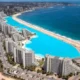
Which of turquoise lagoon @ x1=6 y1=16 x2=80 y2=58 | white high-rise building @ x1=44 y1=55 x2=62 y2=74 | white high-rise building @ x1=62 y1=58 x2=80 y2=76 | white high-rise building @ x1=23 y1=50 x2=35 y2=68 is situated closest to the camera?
white high-rise building @ x1=62 y1=58 x2=80 y2=76

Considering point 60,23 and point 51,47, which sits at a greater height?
point 51,47

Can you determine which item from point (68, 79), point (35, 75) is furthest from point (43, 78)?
point (68, 79)

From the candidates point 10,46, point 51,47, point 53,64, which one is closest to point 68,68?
point 53,64

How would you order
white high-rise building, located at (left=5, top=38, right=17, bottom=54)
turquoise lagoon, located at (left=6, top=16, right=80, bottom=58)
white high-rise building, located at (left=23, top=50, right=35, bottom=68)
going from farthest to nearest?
turquoise lagoon, located at (left=6, top=16, right=80, bottom=58), white high-rise building, located at (left=5, top=38, right=17, bottom=54), white high-rise building, located at (left=23, top=50, right=35, bottom=68)

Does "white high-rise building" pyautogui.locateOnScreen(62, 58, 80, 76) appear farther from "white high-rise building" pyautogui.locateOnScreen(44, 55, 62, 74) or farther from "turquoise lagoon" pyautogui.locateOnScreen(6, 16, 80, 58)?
"turquoise lagoon" pyautogui.locateOnScreen(6, 16, 80, 58)

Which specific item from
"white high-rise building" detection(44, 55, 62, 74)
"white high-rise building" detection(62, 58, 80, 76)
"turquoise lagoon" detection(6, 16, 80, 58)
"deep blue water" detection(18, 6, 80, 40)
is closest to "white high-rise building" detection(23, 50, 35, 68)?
"white high-rise building" detection(44, 55, 62, 74)

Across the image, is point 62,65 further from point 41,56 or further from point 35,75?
point 41,56

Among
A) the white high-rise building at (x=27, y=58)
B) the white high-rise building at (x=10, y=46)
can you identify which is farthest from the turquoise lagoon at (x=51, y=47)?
the white high-rise building at (x=27, y=58)

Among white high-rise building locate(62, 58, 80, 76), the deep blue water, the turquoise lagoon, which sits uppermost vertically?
white high-rise building locate(62, 58, 80, 76)

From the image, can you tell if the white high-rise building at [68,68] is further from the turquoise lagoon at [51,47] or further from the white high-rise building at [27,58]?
the turquoise lagoon at [51,47]

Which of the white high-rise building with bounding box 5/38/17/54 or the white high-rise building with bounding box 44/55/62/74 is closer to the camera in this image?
the white high-rise building with bounding box 44/55/62/74

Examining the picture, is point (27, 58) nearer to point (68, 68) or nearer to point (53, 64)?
point (53, 64)
